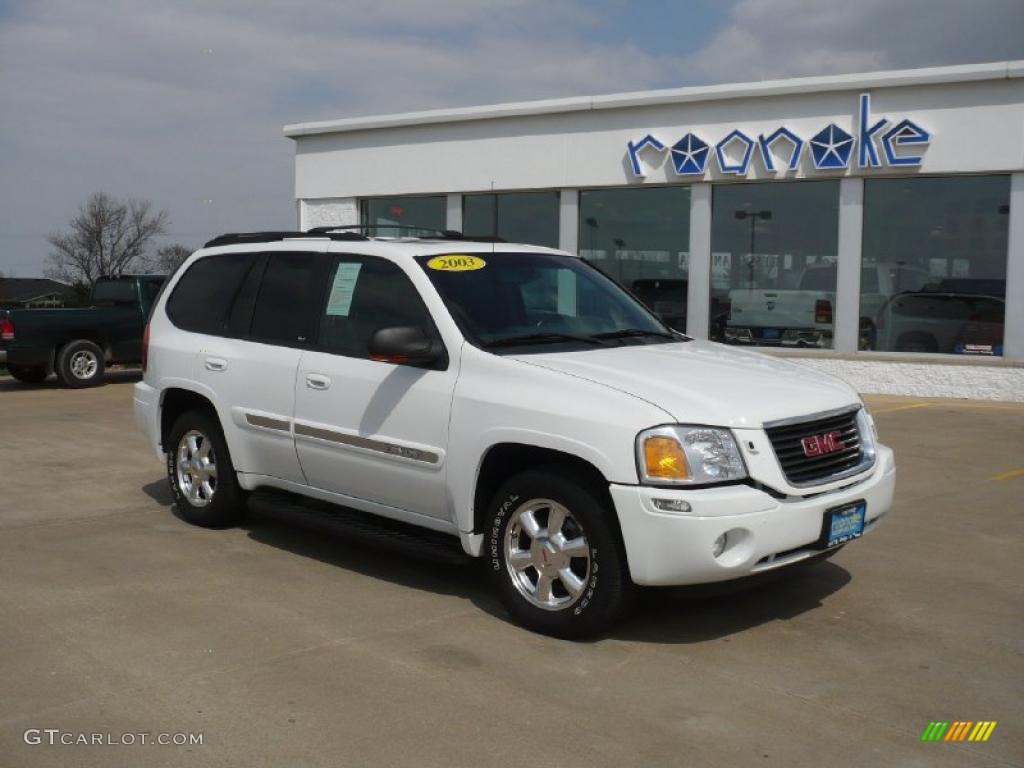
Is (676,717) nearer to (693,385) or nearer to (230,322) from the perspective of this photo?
(693,385)

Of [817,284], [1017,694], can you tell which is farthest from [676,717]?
[817,284]

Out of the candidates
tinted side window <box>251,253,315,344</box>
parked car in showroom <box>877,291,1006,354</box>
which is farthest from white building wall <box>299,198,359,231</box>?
tinted side window <box>251,253,315,344</box>

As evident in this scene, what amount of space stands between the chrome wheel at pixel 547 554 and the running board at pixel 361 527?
0.38 metres

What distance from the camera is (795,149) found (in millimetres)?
15641

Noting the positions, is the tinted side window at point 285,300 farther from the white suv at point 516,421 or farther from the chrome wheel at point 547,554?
the chrome wheel at point 547,554

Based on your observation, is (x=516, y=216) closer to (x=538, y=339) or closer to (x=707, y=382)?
(x=538, y=339)

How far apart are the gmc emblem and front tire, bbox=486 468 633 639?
3.18 feet

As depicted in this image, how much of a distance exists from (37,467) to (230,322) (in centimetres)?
351

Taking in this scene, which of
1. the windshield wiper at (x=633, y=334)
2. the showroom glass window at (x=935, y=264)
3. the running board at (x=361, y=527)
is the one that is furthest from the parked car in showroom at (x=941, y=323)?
the running board at (x=361, y=527)

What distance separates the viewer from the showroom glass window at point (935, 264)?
14734mm

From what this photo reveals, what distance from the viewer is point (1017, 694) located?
443cm

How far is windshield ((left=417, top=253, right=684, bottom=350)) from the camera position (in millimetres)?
5648

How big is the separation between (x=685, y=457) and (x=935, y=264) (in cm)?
1184
